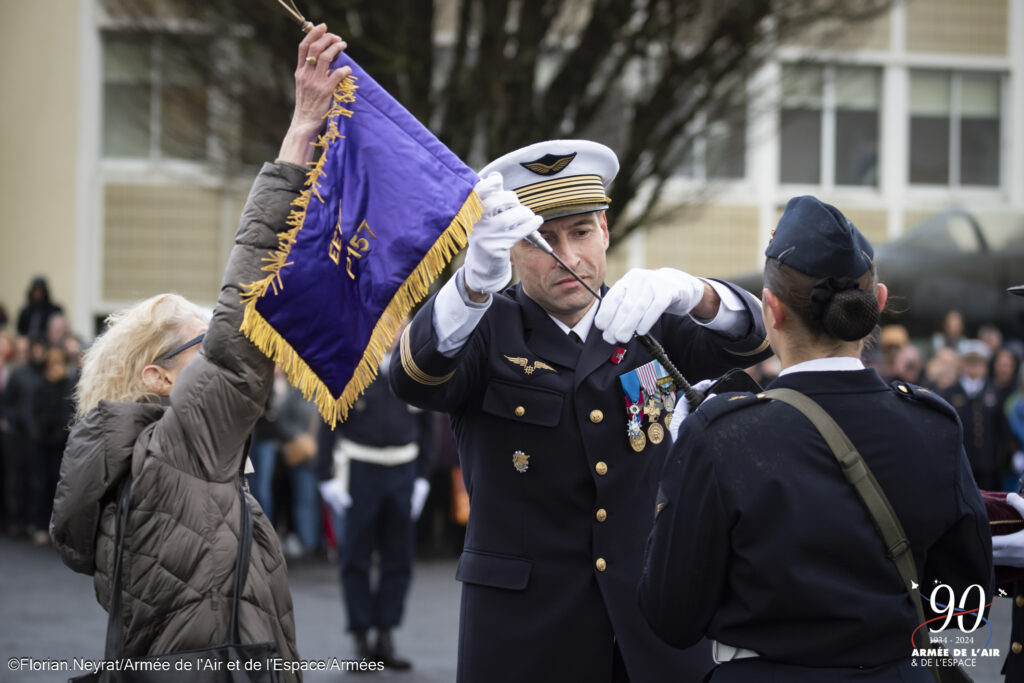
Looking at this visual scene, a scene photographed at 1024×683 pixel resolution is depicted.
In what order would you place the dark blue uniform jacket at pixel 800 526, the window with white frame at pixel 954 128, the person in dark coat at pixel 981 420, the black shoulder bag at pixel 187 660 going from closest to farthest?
1. the dark blue uniform jacket at pixel 800 526
2. the black shoulder bag at pixel 187 660
3. the person in dark coat at pixel 981 420
4. the window with white frame at pixel 954 128

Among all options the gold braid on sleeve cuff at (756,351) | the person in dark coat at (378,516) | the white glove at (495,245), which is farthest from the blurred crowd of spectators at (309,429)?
the white glove at (495,245)

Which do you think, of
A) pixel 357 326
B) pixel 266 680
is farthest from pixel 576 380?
pixel 266 680

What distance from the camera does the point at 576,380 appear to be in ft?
10.8

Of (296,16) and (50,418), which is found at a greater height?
(296,16)

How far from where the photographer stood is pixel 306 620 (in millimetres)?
9062

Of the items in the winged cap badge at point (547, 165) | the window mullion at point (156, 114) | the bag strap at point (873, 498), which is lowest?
the bag strap at point (873, 498)

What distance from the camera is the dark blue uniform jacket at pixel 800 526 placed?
7.96 ft

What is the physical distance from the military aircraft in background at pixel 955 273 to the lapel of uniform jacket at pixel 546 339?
37.1 ft

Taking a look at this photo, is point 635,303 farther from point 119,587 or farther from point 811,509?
point 119,587

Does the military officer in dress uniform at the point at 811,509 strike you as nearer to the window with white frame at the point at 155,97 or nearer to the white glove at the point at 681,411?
the white glove at the point at 681,411

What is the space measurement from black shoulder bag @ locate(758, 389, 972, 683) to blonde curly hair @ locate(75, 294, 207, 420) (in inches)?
77.0

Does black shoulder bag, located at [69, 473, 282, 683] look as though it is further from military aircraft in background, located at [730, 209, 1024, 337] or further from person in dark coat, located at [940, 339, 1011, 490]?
military aircraft in background, located at [730, 209, 1024, 337]

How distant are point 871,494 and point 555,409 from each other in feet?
3.33

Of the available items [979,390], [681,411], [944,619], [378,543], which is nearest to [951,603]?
[944,619]
